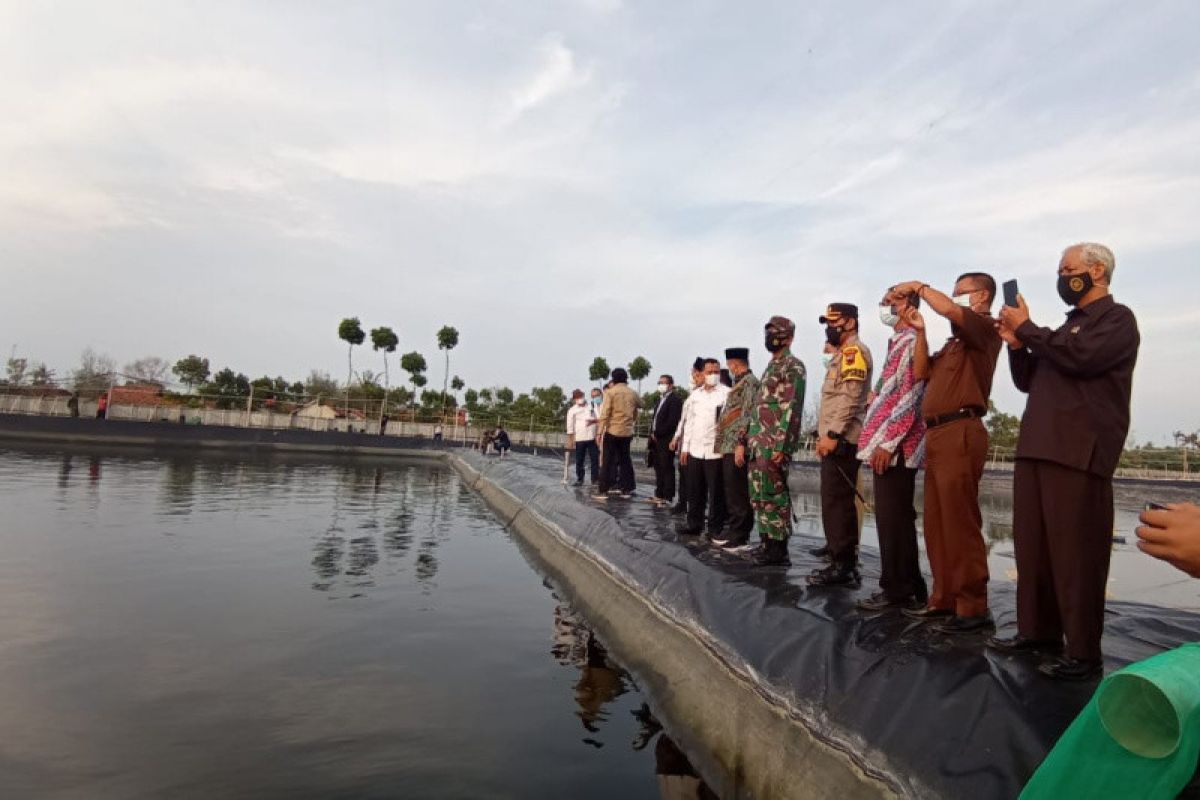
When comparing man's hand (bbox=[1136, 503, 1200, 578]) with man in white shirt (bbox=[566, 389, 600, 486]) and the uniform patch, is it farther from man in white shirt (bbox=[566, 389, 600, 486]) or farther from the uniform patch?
man in white shirt (bbox=[566, 389, 600, 486])

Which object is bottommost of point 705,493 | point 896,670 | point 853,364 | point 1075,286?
point 896,670

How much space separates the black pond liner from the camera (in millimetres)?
2232

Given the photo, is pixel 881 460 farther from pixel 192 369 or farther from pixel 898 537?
pixel 192 369

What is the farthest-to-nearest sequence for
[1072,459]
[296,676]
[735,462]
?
[735,462] < [296,676] < [1072,459]

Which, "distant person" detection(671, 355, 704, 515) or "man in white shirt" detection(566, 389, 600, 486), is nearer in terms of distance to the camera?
"distant person" detection(671, 355, 704, 515)

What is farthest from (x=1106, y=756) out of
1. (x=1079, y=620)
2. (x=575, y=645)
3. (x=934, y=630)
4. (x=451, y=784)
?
(x=575, y=645)

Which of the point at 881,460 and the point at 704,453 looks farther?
the point at 704,453

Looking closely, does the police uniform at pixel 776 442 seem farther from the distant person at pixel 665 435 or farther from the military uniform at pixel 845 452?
the distant person at pixel 665 435

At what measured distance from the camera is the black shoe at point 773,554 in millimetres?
5027

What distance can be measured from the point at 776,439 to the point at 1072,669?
8.68 feet

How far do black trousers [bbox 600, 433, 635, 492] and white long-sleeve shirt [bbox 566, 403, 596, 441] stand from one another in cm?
210

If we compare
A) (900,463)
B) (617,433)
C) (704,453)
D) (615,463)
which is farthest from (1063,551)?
(615,463)

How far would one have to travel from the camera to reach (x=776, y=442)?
199 inches

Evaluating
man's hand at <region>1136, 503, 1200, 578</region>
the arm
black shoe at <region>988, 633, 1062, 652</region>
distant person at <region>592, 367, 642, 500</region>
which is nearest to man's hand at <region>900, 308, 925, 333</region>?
the arm
